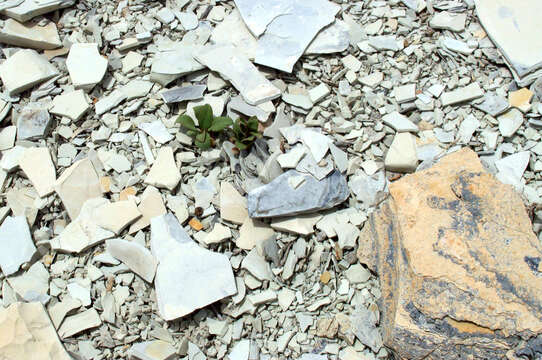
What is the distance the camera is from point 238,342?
7.07 ft

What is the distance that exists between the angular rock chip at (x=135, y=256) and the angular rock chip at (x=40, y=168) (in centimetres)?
44

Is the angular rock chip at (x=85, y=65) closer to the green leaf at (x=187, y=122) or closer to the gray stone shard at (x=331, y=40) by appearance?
the green leaf at (x=187, y=122)

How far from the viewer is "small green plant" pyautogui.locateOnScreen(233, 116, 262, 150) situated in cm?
239

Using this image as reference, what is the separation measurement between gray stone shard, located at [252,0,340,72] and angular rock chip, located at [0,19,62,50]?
114 cm

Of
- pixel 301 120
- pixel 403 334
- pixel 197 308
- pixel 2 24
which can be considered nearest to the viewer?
pixel 403 334

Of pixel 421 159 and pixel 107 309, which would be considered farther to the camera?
pixel 421 159

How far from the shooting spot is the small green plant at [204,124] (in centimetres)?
241

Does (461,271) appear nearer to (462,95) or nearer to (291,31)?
(462,95)

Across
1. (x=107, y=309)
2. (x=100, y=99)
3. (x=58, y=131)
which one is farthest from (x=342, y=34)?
(x=107, y=309)

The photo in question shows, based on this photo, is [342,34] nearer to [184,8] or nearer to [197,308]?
[184,8]

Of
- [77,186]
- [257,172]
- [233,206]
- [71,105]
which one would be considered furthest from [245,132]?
[71,105]

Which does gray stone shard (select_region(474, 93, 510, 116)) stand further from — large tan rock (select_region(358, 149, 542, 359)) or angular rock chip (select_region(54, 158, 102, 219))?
angular rock chip (select_region(54, 158, 102, 219))

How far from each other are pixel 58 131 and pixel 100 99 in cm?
26

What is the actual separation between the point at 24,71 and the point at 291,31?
4.56ft
